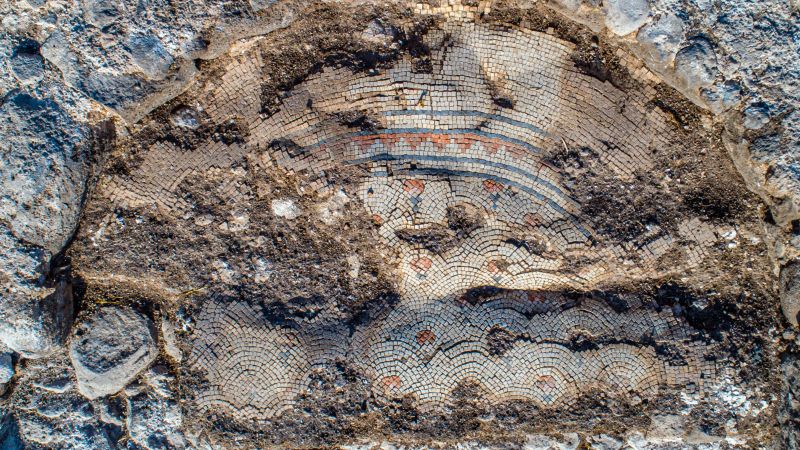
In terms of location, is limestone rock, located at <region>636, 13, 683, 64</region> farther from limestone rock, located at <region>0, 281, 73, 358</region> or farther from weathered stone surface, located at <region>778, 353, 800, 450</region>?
limestone rock, located at <region>0, 281, 73, 358</region>

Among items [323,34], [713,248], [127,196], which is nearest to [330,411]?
[127,196]

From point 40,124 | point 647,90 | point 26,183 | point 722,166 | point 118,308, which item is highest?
point 647,90

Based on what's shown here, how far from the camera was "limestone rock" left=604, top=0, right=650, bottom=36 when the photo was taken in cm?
610

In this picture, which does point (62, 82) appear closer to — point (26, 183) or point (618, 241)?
point (26, 183)

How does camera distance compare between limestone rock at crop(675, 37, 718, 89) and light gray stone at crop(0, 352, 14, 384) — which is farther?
light gray stone at crop(0, 352, 14, 384)

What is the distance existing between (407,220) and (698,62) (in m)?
3.99

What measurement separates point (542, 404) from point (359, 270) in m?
2.98

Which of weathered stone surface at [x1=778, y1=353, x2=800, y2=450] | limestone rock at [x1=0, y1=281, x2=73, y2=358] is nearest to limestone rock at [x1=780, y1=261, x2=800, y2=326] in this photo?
weathered stone surface at [x1=778, y1=353, x2=800, y2=450]

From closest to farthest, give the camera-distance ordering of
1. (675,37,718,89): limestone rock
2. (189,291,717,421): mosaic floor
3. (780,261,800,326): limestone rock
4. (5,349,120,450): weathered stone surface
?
(675,37,718,89): limestone rock, (780,261,800,326): limestone rock, (189,291,717,421): mosaic floor, (5,349,120,450): weathered stone surface

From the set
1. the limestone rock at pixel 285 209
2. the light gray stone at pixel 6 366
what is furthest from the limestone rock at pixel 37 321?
the limestone rock at pixel 285 209

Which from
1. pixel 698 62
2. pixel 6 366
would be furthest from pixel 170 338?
pixel 698 62

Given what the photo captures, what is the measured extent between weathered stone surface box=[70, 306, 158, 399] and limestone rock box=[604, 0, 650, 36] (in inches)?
280

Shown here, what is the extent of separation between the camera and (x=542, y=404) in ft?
21.8

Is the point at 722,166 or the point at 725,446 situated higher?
the point at 722,166
